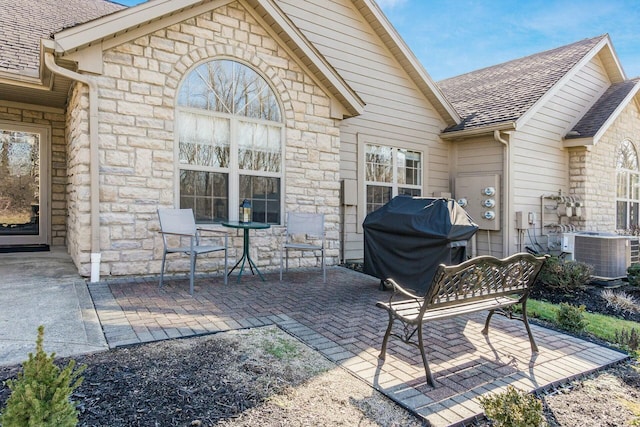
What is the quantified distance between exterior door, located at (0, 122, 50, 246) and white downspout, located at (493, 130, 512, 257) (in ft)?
30.4

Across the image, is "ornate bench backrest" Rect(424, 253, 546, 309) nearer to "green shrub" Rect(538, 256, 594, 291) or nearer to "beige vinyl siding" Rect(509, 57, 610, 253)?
"green shrub" Rect(538, 256, 594, 291)

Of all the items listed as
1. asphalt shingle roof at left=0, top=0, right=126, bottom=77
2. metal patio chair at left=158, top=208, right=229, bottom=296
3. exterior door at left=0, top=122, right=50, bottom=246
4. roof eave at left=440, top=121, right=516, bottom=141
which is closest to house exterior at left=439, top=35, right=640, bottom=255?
roof eave at left=440, top=121, right=516, bottom=141

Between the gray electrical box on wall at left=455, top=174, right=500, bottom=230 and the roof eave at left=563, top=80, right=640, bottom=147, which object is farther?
the roof eave at left=563, top=80, right=640, bottom=147

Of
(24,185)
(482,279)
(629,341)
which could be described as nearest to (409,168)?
(629,341)

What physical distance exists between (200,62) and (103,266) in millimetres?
3230

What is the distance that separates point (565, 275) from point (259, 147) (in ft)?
18.2

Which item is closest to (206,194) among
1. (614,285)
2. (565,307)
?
(565,307)

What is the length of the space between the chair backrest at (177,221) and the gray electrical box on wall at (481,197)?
20.0 feet

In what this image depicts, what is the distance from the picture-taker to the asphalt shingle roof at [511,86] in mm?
8488

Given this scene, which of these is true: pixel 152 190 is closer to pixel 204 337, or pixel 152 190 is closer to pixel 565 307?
pixel 204 337

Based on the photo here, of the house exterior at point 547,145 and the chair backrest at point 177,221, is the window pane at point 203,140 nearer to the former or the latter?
the chair backrest at point 177,221

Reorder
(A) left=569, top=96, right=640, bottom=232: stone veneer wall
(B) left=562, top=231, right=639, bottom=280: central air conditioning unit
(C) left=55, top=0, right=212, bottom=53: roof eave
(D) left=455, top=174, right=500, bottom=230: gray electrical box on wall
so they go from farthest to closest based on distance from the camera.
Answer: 1. (A) left=569, top=96, right=640, bottom=232: stone veneer wall
2. (D) left=455, top=174, right=500, bottom=230: gray electrical box on wall
3. (B) left=562, top=231, right=639, bottom=280: central air conditioning unit
4. (C) left=55, top=0, right=212, bottom=53: roof eave

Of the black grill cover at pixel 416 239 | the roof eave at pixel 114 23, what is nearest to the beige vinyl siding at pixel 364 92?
the black grill cover at pixel 416 239

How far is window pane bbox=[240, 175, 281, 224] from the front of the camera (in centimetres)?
638
